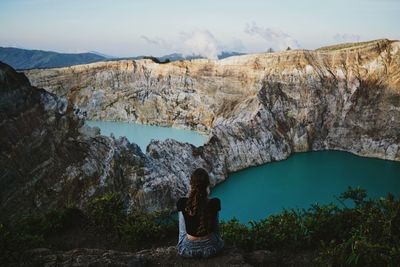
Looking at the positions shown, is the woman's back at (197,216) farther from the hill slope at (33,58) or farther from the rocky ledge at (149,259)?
the hill slope at (33,58)

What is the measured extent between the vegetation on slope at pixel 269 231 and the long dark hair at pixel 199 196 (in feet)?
5.60

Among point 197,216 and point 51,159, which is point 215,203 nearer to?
point 197,216

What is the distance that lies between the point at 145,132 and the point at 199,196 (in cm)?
2993

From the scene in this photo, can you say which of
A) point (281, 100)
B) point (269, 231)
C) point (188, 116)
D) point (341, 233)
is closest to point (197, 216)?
point (269, 231)

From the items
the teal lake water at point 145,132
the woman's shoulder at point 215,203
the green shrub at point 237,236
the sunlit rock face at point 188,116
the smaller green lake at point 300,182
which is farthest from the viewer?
the teal lake water at point 145,132

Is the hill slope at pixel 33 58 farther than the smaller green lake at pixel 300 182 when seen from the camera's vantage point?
Yes

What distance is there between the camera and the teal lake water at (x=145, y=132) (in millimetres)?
31598

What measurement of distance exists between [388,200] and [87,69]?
38794 mm

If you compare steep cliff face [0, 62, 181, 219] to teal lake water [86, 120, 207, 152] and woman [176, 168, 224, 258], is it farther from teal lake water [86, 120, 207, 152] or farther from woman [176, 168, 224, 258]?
teal lake water [86, 120, 207, 152]

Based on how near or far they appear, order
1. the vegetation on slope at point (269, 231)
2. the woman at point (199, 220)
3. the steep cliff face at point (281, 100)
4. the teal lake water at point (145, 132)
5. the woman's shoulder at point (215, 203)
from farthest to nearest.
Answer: the teal lake water at point (145, 132) → the steep cliff face at point (281, 100) → the woman's shoulder at point (215, 203) → the woman at point (199, 220) → the vegetation on slope at point (269, 231)

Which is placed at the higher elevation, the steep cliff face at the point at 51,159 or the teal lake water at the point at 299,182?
the steep cliff face at the point at 51,159

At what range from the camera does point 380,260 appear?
190 inches

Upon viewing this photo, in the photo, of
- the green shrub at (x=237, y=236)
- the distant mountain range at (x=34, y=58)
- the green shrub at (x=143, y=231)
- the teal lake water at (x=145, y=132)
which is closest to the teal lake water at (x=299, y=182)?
the teal lake water at (x=145, y=132)

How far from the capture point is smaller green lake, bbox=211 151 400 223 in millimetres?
20125
